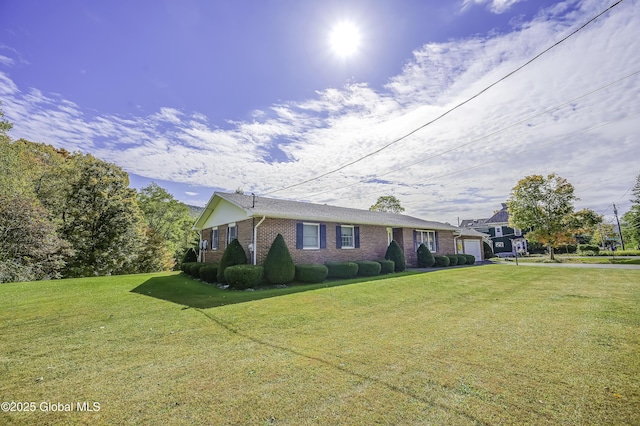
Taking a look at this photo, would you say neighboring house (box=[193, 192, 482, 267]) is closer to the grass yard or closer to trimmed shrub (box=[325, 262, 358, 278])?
trimmed shrub (box=[325, 262, 358, 278])

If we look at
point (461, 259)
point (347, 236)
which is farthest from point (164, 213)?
point (461, 259)

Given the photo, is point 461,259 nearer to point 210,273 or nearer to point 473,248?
point 473,248

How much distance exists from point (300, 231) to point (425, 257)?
10073 millimetres

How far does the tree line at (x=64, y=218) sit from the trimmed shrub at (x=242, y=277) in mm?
12193

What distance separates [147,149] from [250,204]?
7.68 m

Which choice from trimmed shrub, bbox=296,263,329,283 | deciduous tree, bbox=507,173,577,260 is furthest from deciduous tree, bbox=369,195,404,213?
trimmed shrub, bbox=296,263,329,283

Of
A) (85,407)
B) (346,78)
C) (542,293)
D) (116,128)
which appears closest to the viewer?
(85,407)

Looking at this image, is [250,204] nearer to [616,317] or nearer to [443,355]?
[443,355]

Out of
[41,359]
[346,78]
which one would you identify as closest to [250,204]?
[346,78]

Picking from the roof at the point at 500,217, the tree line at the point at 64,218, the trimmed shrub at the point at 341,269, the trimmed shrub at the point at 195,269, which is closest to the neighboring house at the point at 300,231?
the trimmed shrub at the point at 341,269

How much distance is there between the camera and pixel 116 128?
45.9 ft

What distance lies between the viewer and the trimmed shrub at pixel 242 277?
11164 mm

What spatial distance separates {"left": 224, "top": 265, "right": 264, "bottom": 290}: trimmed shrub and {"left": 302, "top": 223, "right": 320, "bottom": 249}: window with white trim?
349 cm

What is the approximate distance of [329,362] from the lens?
3.99 m
